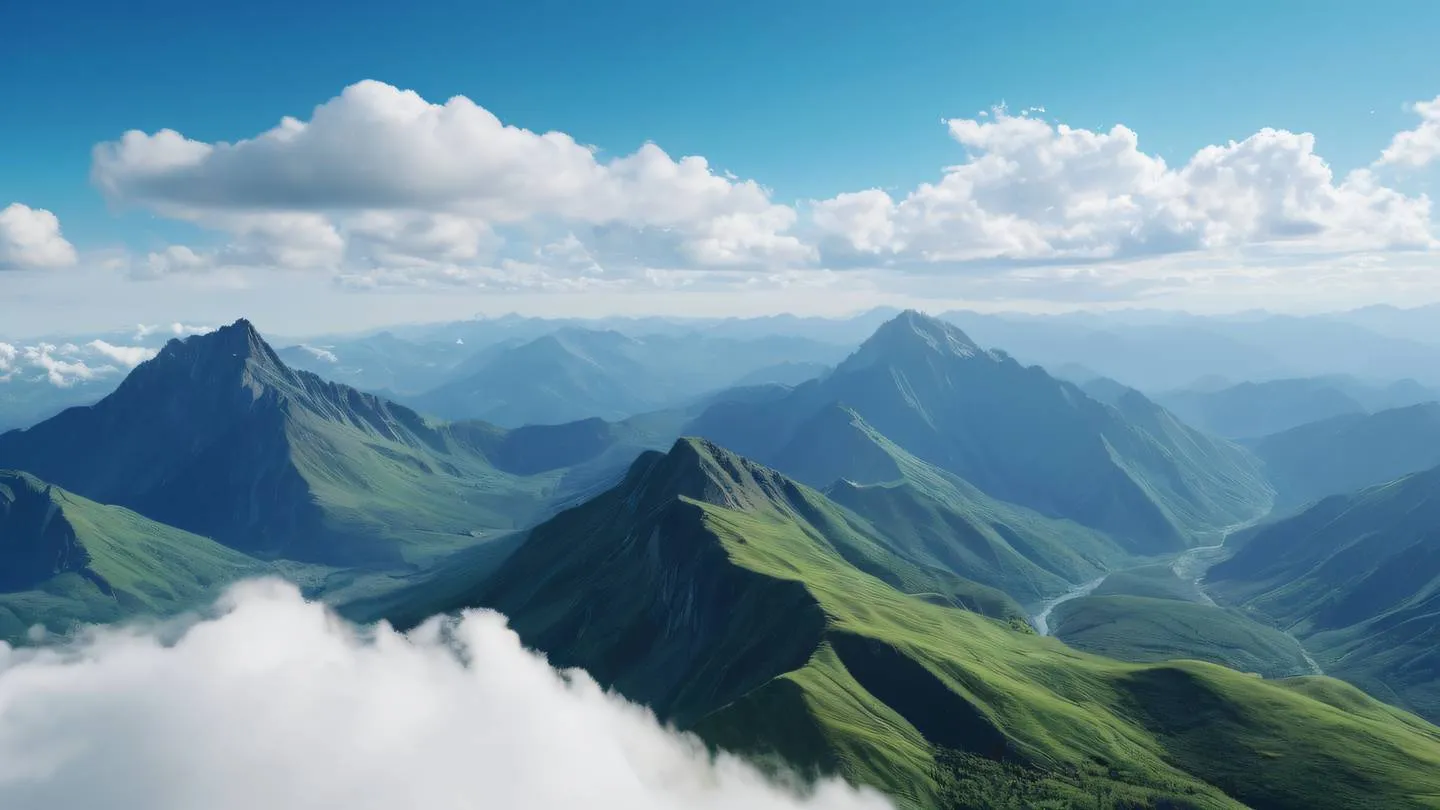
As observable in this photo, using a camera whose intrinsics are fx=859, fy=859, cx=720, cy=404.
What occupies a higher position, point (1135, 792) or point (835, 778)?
point (835, 778)

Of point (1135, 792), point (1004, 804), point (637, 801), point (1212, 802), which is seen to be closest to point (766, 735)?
point (637, 801)

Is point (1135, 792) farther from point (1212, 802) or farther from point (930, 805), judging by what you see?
point (930, 805)

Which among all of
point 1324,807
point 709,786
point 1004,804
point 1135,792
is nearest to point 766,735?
point 709,786

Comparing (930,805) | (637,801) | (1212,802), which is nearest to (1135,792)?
(1212,802)

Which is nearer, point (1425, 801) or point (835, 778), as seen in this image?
point (835, 778)

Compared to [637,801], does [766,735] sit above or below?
above

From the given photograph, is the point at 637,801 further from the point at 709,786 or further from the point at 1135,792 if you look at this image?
the point at 1135,792

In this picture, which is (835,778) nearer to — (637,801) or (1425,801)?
(637,801)

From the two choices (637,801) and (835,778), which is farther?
(637,801)
